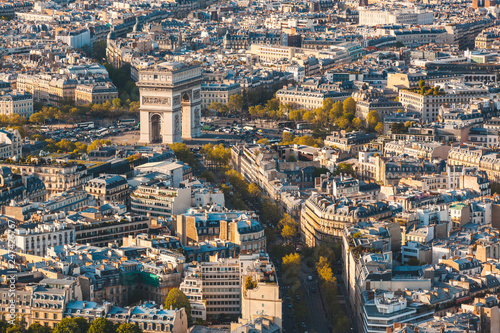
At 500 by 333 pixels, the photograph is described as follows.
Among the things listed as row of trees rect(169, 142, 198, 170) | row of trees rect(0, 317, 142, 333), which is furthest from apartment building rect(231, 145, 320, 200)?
row of trees rect(0, 317, 142, 333)

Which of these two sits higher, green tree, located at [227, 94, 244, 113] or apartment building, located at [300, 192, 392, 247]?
apartment building, located at [300, 192, 392, 247]

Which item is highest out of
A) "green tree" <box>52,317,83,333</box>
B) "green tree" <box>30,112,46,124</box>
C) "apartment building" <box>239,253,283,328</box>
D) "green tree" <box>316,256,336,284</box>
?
"apartment building" <box>239,253,283,328</box>

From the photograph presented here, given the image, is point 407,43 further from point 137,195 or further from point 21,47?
point 137,195

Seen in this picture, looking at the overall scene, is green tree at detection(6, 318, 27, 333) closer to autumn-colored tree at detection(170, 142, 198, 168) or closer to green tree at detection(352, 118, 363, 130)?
autumn-colored tree at detection(170, 142, 198, 168)

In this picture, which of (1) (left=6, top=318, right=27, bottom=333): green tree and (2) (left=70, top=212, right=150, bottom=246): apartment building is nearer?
Result: (1) (left=6, top=318, right=27, bottom=333): green tree

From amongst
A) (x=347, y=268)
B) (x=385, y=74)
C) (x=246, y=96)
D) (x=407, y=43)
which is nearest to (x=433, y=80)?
(x=385, y=74)

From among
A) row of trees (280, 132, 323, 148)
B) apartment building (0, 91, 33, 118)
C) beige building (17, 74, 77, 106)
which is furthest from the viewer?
beige building (17, 74, 77, 106)

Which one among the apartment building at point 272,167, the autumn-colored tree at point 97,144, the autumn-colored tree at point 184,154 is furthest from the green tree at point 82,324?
the autumn-colored tree at point 97,144

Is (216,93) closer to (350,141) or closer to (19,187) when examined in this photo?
(350,141)

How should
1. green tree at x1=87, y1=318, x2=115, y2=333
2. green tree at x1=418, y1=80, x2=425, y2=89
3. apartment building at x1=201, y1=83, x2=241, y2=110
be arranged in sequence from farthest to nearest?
1. apartment building at x1=201, y1=83, x2=241, y2=110
2. green tree at x1=418, y1=80, x2=425, y2=89
3. green tree at x1=87, y1=318, x2=115, y2=333

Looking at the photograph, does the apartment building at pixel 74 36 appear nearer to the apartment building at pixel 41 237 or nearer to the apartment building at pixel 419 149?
the apartment building at pixel 419 149
